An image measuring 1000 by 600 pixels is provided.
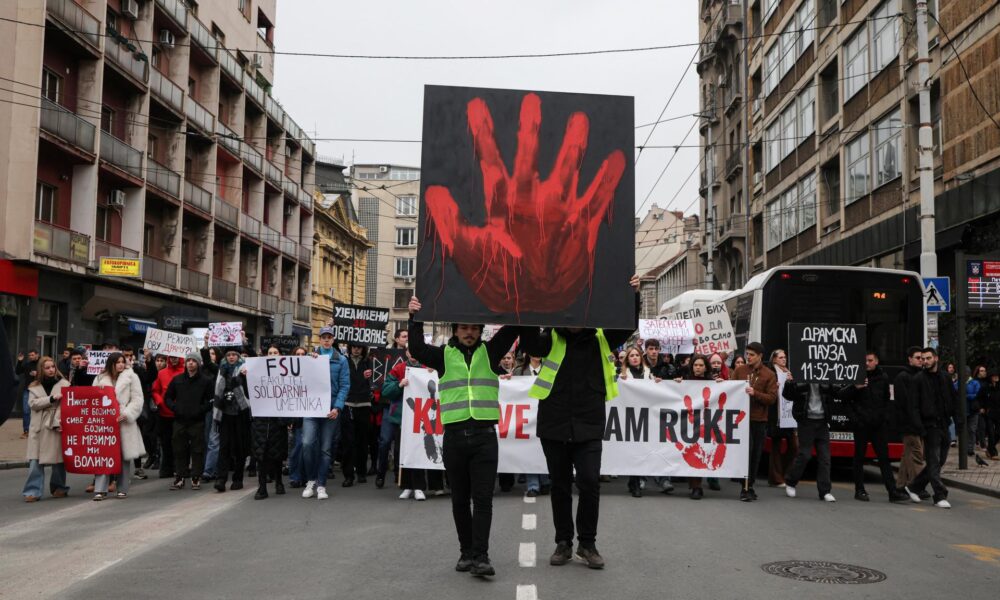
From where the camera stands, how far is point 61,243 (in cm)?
2839

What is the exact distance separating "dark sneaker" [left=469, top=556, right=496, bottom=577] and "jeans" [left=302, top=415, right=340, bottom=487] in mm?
5350

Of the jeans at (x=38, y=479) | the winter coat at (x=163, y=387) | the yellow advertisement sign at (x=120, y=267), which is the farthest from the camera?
the yellow advertisement sign at (x=120, y=267)

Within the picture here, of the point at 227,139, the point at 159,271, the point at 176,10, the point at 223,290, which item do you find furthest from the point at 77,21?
the point at 223,290

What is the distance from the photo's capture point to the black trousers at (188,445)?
12922mm

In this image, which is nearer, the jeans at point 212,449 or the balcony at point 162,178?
the jeans at point 212,449

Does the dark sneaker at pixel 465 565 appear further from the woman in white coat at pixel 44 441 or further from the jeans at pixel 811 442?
the woman in white coat at pixel 44 441

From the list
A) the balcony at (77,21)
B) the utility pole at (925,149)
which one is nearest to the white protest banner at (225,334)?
the utility pole at (925,149)

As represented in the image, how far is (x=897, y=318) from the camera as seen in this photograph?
14.8m

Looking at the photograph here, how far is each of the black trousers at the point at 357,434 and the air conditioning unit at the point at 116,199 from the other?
2187cm

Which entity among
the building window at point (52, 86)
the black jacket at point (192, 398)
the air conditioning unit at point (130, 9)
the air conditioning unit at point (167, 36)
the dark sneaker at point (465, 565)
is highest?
the air conditioning unit at point (167, 36)

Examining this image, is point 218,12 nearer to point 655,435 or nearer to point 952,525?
point 655,435

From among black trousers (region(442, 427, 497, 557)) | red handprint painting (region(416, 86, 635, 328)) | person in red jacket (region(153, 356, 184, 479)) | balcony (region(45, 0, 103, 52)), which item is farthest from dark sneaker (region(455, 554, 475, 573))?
balcony (region(45, 0, 103, 52))

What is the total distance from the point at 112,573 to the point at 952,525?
308 inches

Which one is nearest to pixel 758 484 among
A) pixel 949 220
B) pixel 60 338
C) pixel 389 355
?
pixel 389 355
